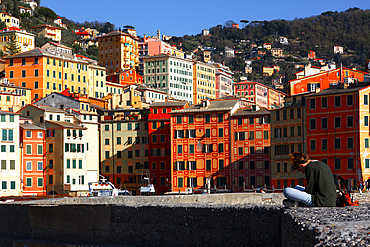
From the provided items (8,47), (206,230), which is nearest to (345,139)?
(206,230)

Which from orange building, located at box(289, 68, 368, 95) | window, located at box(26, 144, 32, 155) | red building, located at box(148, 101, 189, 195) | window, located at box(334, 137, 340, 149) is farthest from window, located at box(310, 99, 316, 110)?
window, located at box(26, 144, 32, 155)

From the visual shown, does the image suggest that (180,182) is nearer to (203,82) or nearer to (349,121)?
(349,121)

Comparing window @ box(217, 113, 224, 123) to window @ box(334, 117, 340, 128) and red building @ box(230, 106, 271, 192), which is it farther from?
window @ box(334, 117, 340, 128)

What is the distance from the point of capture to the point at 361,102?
6662 centimetres

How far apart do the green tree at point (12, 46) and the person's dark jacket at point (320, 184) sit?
142583 mm

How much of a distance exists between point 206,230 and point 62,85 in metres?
113

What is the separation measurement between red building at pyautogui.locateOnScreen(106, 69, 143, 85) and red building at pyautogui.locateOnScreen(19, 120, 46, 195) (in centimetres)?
6867

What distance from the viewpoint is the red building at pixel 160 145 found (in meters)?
90.0

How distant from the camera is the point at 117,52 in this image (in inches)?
6757

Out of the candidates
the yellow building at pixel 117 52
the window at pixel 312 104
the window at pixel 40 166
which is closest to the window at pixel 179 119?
the window at pixel 40 166

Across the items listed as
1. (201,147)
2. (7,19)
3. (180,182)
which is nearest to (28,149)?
(180,182)

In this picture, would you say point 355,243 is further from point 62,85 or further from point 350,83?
point 62,85

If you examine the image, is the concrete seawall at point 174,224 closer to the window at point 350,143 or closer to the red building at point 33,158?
the window at point 350,143

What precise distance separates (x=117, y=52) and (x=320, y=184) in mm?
163493
